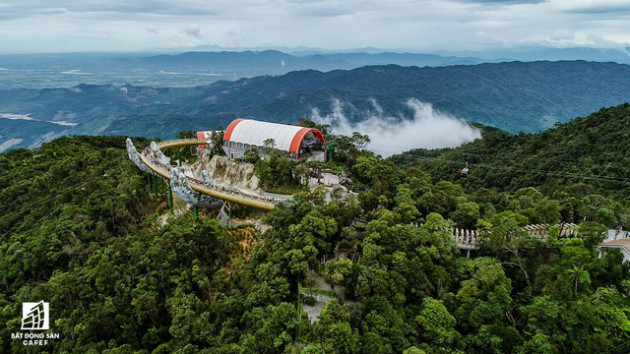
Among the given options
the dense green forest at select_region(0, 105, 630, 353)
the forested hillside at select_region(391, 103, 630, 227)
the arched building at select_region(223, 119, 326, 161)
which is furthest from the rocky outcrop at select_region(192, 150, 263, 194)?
the forested hillside at select_region(391, 103, 630, 227)

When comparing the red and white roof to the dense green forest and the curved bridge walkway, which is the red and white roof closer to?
the dense green forest

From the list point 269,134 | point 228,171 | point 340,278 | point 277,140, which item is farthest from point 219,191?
point 340,278

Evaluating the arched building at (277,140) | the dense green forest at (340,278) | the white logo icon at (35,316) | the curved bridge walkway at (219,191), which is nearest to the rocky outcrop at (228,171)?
the arched building at (277,140)

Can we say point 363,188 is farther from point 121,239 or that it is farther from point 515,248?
point 121,239

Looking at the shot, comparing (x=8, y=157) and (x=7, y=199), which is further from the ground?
(x=8, y=157)

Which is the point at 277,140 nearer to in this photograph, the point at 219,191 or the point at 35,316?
the point at 219,191

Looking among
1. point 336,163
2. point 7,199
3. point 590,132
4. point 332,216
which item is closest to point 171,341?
point 332,216

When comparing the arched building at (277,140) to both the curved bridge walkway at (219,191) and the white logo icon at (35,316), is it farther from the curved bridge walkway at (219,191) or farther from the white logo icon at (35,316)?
the white logo icon at (35,316)
